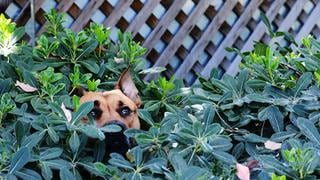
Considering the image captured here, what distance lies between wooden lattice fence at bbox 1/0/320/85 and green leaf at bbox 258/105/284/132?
1.65 meters

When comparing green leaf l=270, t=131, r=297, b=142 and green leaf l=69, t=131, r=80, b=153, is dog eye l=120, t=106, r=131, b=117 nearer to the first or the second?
green leaf l=69, t=131, r=80, b=153

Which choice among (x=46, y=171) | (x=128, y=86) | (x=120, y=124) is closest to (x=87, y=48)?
(x=128, y=86)

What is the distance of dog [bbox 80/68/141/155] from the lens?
224 cm

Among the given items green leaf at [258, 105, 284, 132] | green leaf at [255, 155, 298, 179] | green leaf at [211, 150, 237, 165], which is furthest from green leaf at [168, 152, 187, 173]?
green leaf at [258, 105, 284, 132]

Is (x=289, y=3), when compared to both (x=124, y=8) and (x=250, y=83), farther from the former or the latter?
(x=250, y=83)

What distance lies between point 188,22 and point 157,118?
173 centimetres

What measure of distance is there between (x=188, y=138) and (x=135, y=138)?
0.52ft

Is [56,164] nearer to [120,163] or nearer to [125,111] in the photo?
[120,163]

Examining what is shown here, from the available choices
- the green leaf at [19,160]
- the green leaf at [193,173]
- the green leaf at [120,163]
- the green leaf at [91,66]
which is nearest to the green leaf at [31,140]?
the green leaf at [19,160]

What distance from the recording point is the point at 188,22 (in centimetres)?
423

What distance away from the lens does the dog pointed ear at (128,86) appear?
2.51 m

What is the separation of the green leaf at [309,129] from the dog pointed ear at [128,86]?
652 mm

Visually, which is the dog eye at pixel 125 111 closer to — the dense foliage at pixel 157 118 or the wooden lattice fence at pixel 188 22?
the dense foliage at pixel 157 118

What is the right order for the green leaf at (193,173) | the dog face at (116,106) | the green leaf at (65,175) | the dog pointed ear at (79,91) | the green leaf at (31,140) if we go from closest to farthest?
the green leaf at (193,173) < the green leaf at (65,175) < the green leaf at (31,140) < the dog face at (116,106) < the dog pointed ear at (79,91)
